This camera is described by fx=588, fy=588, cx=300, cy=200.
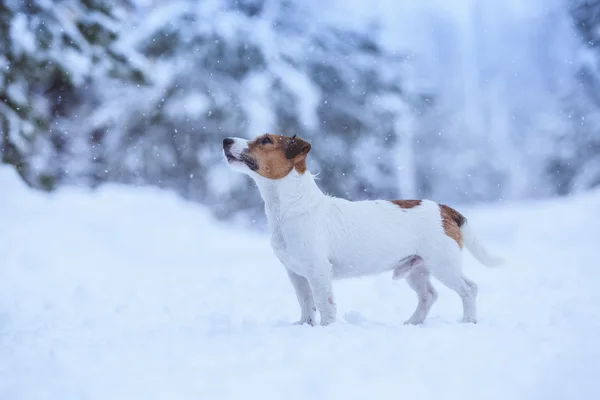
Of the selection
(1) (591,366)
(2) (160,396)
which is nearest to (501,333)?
(1) (591,366)

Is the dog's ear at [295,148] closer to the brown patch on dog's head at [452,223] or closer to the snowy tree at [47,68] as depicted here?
the brown patch on dog's head at [452,223]

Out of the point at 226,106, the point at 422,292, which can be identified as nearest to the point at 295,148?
the point at 422,292

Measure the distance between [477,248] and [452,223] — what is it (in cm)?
35

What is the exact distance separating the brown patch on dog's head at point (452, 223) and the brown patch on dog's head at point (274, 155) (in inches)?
35.1

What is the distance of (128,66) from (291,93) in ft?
7.83

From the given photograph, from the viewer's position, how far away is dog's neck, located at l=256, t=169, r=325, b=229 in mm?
3154

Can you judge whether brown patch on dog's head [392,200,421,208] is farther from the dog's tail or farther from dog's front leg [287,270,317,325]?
dog's front leg [287,270,317,325]

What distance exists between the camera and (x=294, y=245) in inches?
121

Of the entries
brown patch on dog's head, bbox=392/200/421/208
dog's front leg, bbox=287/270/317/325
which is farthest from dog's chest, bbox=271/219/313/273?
brown patch on dog's head, bbox=392/200/421/208

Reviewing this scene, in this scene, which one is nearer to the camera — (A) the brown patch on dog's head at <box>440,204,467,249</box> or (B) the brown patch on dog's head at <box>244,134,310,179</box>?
(B) the brown patch on dog's head at <box>244,134,310,179</box>

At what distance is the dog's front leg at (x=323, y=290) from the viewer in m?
3.05

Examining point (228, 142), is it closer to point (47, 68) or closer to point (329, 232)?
point (329, 232)

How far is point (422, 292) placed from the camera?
3512 millimetres

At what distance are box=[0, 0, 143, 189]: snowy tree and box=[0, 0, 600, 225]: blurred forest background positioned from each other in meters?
0.02
